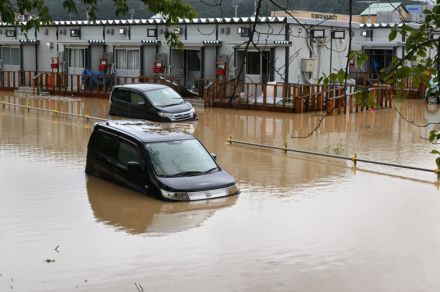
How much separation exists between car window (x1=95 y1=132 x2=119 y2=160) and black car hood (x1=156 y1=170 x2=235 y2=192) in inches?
74.9

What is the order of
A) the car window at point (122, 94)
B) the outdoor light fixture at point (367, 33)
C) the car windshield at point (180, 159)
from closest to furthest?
the car windshield at point (180, 159) → the car window at point (122, 94) → the outdoor light fixture at point (367, 33)

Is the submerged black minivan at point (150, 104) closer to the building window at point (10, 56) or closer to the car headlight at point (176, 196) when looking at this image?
the car headlight at point (176, 196)

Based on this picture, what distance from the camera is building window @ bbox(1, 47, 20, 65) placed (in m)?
47.5

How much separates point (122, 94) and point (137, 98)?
0.95 m

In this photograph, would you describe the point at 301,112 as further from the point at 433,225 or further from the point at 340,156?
the point at 433,225

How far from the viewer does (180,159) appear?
1502cm

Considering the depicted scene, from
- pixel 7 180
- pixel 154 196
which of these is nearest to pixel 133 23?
pixel 7 180

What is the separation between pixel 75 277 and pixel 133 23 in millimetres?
32773

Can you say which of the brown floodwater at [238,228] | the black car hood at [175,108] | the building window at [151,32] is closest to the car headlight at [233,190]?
the brown floodwater at [238,228]

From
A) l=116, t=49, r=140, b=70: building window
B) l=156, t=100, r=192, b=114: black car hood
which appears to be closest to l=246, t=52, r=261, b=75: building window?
l=116, t=49, r=140, b=70: building window

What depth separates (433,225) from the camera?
42.0 ft

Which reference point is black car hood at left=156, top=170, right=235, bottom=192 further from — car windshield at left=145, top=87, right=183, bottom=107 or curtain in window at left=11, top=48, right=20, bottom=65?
curtain in window at left=11, top=48, right=20, bottom=65

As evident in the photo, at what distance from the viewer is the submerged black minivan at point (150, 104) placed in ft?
91.2

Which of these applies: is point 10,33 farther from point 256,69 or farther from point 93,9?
point 93,9
